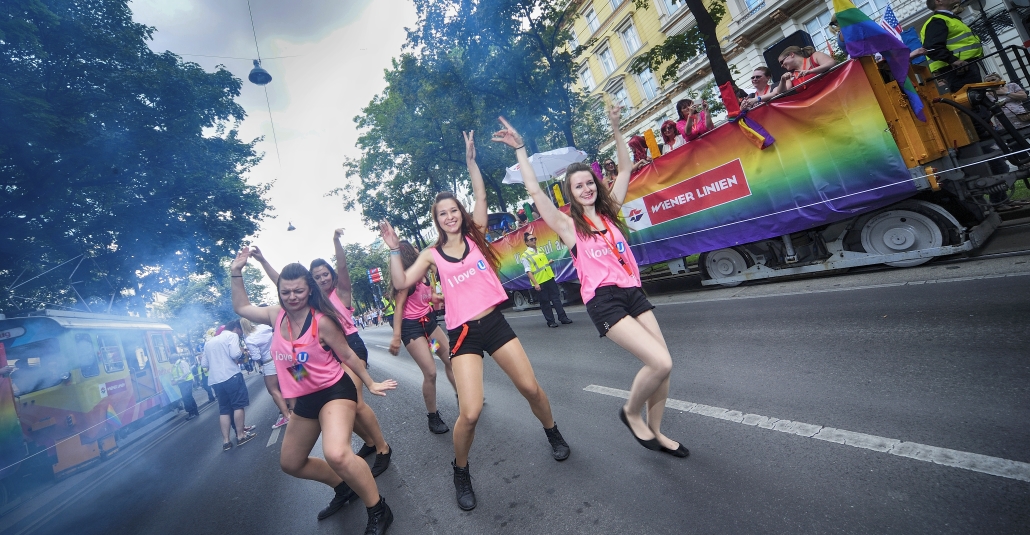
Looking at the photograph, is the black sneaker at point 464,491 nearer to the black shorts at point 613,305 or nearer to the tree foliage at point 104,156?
the black shorts at point 613,305

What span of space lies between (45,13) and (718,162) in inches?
578

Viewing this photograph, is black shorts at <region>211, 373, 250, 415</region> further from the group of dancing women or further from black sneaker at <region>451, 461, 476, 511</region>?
black sneaker at <region>451, 461, 476, 511</region>

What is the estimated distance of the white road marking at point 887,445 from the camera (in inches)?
79.0

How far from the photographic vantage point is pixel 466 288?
117 inches

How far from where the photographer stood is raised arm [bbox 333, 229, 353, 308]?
3.84 metres

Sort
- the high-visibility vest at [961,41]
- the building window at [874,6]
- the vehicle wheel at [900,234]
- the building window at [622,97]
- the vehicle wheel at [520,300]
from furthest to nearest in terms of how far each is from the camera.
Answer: the building window at [622,97] < the building window at [874,6] < the vehicle wheel at [520,300] < the high-visibility vest at [961,41] < the vehicle wheel at [900,234]

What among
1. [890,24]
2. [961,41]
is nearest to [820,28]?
[961,41]

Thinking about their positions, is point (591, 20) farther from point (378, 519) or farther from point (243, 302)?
point (378, 519)

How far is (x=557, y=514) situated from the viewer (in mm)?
2523

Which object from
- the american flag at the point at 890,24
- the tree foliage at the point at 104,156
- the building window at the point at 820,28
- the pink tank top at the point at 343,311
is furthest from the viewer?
the building window at the point at 820,28

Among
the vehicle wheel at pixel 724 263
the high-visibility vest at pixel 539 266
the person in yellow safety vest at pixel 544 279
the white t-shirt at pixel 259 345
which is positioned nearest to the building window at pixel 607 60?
the person in yellow safety vest at pixel 544 279

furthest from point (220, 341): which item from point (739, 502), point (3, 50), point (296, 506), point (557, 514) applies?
point (3, 50)

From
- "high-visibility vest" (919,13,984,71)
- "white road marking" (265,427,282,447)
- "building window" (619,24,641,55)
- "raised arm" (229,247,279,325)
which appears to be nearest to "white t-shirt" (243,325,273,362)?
"white road marking" (265,427,282,447)

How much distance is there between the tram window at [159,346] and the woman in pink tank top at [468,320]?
1482cm
